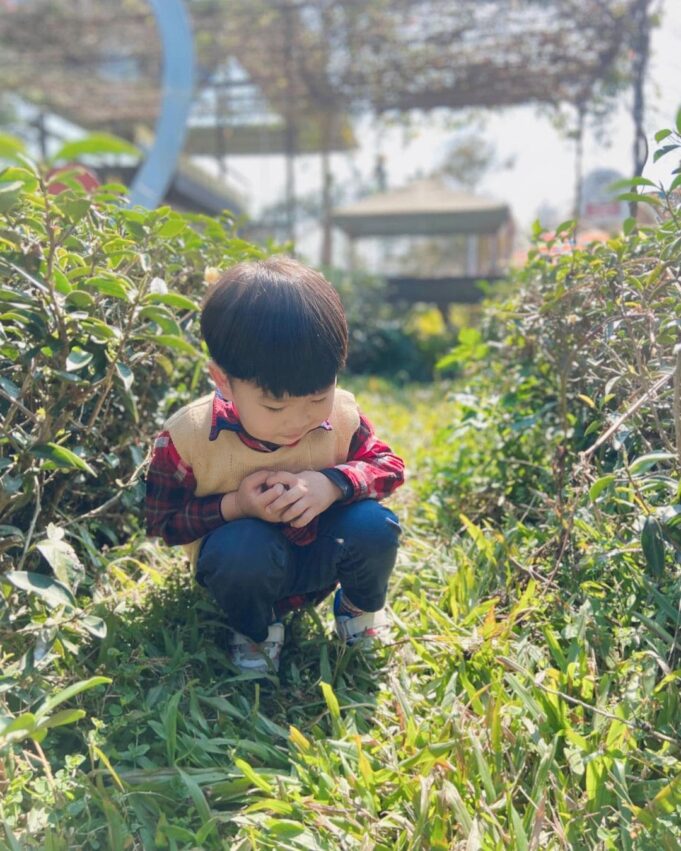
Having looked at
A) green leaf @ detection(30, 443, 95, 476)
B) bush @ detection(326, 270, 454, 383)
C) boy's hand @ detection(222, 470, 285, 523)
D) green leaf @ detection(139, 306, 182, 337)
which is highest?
green leaf @ detection(139, 306, 182, 337)

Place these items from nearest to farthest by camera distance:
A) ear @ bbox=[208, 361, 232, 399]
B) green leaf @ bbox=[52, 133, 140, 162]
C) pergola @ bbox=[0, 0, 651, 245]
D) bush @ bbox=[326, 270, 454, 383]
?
green leaf @ bbox=[52, 133, 140, 162] < ear @ bbox=[208, 361, 232, 399] < bush @ bbox=[326, 270, 454, 383] < pergola @ bbox=[0, 0, 651, 245]

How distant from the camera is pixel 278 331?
4.42 ft

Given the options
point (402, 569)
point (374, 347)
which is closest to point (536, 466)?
point (402, 569)

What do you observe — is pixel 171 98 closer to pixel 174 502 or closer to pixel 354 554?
pixel 174 502

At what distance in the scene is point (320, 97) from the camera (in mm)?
8656

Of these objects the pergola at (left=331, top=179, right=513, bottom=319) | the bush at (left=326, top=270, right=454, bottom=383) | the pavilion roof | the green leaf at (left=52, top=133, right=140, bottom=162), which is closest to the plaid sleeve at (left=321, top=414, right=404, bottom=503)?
the green leaf at (left=52, top=133, right=140, bottom=162)

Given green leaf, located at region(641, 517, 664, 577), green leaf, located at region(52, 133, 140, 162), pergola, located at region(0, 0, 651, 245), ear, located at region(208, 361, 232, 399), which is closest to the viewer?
green leaf, located at region(52, 133, 140, 162)

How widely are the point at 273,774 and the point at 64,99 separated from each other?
11.2 meters

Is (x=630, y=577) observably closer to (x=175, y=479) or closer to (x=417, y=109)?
(x=175, y=479)

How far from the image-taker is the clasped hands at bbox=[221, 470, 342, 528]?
1473mm

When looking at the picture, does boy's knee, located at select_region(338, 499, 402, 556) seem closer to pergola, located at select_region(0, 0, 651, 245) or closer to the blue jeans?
the blue jeans

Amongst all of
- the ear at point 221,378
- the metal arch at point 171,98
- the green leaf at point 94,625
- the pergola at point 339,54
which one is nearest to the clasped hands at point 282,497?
the ear at point 221,378

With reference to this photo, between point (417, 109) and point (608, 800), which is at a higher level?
point (417, 109)

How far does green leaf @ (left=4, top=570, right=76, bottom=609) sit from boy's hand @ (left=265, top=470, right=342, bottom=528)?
41 cm
